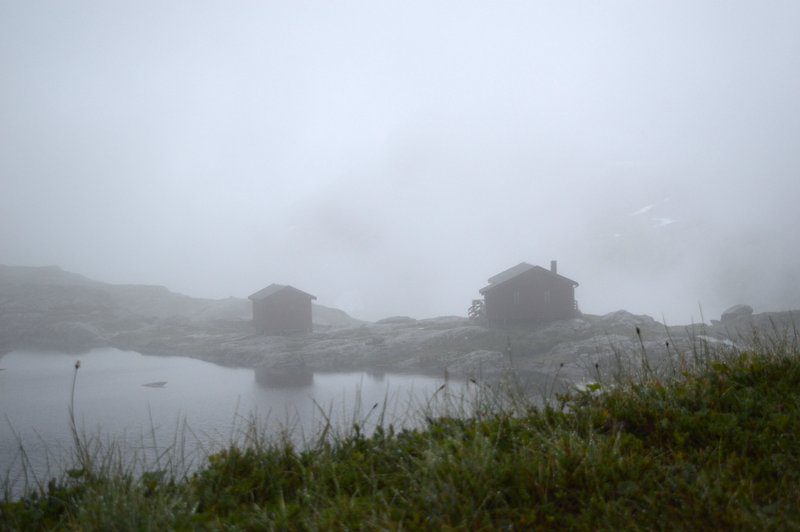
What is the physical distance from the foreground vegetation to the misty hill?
3352 inches

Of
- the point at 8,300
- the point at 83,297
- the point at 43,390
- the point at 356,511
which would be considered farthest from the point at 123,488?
the point at 8,300

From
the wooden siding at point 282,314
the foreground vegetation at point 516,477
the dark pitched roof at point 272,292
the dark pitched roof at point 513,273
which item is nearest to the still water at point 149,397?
the wooden siding at point 282,314

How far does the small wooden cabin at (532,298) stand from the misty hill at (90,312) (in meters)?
35.7

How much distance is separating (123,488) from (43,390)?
64600 millimetres

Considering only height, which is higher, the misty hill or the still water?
the misty hill

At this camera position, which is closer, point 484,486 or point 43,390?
point 484,486

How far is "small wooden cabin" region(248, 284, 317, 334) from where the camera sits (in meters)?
77.0

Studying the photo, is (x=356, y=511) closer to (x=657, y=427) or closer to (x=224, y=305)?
(x=657, y=427)

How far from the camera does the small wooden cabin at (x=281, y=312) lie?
253 feet

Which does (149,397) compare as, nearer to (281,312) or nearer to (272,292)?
(281,312)

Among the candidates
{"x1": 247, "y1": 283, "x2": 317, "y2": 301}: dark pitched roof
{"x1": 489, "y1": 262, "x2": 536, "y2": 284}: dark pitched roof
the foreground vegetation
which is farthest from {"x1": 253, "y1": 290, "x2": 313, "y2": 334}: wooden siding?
the foreground vegetation

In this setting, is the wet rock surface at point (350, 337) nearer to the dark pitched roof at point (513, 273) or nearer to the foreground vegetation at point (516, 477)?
the foreground vegetation at point (516, 477)

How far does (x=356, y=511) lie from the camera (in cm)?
413

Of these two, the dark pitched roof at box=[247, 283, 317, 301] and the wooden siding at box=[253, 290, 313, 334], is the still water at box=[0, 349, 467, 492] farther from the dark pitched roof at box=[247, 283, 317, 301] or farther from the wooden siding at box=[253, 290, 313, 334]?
the dark pitched roof at box=[247, 283, 317, 301]
